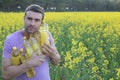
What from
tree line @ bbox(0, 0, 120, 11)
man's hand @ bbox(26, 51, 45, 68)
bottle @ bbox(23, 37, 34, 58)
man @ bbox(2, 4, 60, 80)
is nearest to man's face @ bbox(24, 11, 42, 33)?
man @ bbox(2, 4, 60, 80)

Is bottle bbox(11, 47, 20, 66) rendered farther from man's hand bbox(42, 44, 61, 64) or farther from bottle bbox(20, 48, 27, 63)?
man's hand bbox(42, 44, 61, 64)

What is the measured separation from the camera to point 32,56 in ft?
9.55

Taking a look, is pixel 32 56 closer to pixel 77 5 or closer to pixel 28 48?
pixel 28 48

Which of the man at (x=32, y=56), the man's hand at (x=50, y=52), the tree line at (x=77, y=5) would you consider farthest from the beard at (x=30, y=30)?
the tree line at (x=77, y=5)

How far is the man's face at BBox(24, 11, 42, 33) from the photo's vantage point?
302 cm

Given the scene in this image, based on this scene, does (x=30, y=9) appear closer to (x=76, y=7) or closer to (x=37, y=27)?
(x=37, y=27)

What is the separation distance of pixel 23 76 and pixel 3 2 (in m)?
46.6

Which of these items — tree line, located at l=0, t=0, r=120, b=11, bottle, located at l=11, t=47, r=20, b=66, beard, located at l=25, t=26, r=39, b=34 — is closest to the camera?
bottle, located at l=11, t=47, r=20, b=66

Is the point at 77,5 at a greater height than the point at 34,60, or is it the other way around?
the point at 34,60

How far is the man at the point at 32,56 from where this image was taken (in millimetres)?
2912

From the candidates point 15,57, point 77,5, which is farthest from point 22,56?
point 77,5

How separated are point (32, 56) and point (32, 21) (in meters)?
0.30

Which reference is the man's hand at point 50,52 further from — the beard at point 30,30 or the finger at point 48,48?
the beard at point 30,30

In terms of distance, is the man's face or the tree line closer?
the man's face
